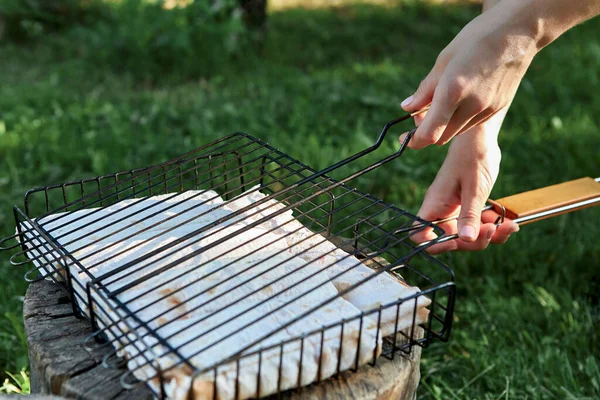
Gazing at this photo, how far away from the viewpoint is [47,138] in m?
4.03

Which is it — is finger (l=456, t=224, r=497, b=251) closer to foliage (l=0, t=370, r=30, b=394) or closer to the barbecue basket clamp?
the barbecue basket clamp

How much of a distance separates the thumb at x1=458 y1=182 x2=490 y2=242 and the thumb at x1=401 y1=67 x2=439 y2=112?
367 mm

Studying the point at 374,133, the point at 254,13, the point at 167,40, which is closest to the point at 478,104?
the point at 374,133

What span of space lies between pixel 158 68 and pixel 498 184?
3.24 meters

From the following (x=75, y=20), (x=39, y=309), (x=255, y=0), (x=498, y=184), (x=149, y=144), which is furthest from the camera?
(x=75, y=20)

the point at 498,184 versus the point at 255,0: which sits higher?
the point at 255,0

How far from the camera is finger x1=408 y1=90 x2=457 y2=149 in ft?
5.20

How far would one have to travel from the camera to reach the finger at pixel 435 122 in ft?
5.20

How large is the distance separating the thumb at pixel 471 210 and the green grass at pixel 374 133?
2.29ft

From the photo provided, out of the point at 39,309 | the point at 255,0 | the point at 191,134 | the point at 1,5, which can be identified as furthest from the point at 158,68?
the point at 39,309

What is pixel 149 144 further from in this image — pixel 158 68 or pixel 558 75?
pixel 558 75

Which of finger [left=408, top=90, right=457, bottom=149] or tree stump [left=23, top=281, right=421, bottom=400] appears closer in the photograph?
tree stump [left=23, top=281, right=421, bottom=400]

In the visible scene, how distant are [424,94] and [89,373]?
110 cm

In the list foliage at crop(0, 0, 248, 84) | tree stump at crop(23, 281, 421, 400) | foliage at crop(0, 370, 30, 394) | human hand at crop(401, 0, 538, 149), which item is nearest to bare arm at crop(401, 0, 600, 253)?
human hand at crop(401, 0, 538, 149)
